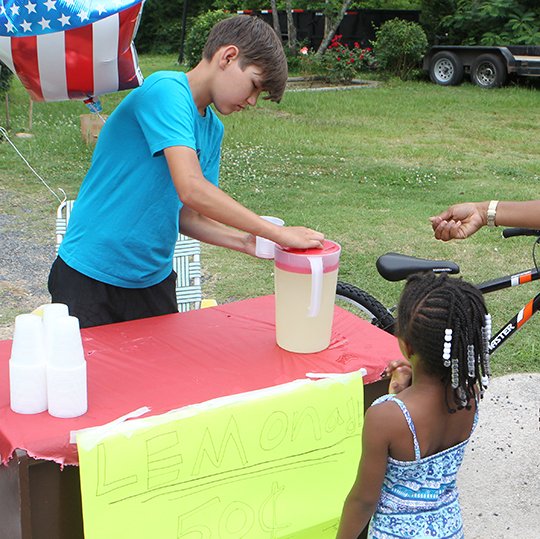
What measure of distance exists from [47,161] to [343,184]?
3152 millimetres

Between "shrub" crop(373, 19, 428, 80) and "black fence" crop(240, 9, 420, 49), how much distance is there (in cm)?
327

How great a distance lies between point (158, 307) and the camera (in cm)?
289

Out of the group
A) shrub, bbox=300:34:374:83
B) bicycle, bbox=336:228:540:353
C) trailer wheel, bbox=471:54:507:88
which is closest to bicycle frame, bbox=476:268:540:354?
bicycle, bbox=336:228:540:353

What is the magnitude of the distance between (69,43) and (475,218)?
4.74 ft

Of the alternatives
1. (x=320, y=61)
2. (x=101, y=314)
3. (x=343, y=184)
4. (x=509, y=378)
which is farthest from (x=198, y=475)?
(x=320, y=61)

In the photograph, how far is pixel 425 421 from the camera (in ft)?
6.06

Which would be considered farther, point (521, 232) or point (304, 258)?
point (521, 232)

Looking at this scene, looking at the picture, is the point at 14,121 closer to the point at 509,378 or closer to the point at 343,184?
the point at 343,184

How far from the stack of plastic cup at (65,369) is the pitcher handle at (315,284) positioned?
0.70 metres

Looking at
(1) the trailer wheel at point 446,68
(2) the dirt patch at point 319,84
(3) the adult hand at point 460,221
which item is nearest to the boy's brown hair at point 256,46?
(3) the adult hand at point 460,221

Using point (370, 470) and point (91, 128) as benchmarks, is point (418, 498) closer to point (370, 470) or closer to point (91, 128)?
point (370, 470)

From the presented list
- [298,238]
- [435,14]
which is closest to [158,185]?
[298,238]

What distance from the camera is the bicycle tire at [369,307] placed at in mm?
3588

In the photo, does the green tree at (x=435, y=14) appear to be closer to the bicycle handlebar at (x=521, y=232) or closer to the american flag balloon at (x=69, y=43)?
the bicycle handlebar at (x=521, y=232)
